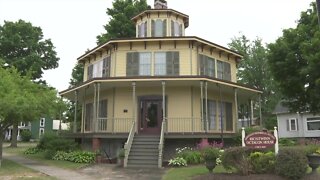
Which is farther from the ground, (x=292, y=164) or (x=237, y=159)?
(x=237, y=159)

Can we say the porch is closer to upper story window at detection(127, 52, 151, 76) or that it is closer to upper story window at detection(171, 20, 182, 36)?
upper story window at detection(127, 52, 151, 76)

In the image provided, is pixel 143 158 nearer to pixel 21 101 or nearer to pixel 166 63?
pixel 21 101

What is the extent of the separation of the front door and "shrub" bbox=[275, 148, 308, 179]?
1113 centimetres

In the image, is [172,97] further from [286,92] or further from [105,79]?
[286,92]

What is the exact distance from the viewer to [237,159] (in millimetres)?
13094

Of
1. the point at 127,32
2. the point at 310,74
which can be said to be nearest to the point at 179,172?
the point at 310,74

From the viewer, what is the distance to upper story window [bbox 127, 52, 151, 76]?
2355 centimetres

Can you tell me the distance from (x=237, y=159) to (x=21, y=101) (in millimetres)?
10813

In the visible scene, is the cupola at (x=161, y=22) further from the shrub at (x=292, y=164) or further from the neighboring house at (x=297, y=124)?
the neighboring house at (x=297, y=124)

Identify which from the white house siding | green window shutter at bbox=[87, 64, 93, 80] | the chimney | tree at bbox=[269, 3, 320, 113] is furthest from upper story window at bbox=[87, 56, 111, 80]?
the white house siding

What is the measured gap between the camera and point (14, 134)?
3972 centimetres

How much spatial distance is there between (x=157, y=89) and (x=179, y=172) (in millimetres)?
8661

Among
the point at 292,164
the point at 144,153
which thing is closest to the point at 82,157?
the point at 144,153

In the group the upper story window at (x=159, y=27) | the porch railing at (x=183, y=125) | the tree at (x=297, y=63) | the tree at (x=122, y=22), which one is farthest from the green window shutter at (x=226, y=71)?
the tree at (x=122, y=22)
